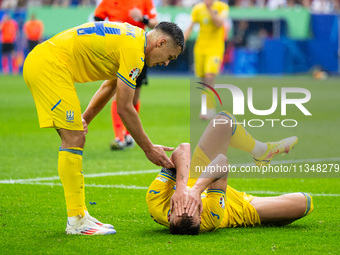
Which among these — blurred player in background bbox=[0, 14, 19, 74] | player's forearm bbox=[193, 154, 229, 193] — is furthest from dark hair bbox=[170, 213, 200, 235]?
blurred player in background bbox=[0, 14, 19, 74]

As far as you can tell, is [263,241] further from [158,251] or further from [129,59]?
[129,59]

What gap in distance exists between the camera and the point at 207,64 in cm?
1586

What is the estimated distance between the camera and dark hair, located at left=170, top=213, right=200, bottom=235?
17.3 ft

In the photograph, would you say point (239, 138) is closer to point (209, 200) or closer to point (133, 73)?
point (209, 200)

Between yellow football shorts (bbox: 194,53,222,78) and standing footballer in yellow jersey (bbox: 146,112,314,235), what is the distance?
9.83 metres

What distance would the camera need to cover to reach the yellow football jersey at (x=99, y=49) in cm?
530

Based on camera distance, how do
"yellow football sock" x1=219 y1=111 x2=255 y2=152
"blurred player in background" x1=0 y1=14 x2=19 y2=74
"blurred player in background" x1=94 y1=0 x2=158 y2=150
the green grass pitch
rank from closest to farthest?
1. the green grass pitch
2. "yellow football sock" x1=219 y1=111 x2=255 y2=152
3. "blurred player in background" x1=94 y1=0 x2=158 y2=150
4. "blurred player in background" x1=0 y1=14 x2=19 y2=74

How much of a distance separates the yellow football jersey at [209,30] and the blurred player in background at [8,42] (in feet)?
63.0

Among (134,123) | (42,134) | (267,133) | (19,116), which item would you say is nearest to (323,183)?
(134,123)

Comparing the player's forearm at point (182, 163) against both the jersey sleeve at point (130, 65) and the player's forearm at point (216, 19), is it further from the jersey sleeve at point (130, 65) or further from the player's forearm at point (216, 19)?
the player's forearm at point (216, 19)

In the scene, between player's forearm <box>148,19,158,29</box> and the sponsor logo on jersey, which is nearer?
the sponsor logo on jersey

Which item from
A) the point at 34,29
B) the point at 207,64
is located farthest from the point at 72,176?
the point at 34,29

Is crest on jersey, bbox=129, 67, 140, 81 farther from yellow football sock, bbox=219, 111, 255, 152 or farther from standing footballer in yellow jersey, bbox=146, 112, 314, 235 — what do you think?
yellow football sock, bbox=219, 111, 255, 152

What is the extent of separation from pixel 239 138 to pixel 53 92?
1.84 meters
